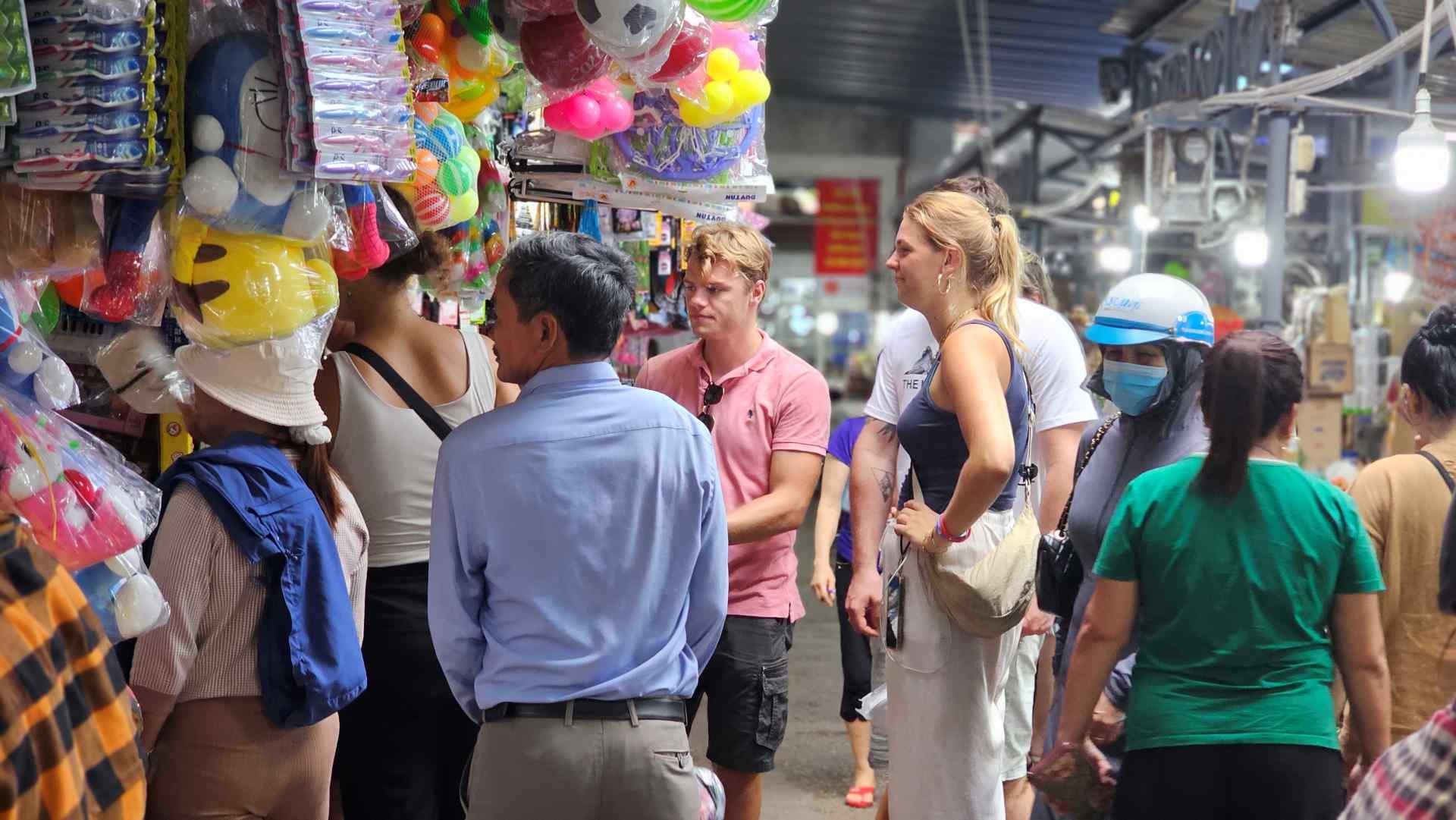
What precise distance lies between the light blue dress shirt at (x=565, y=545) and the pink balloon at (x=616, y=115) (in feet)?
3.70

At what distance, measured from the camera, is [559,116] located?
3199mm

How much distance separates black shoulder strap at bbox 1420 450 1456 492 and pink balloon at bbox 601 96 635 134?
6.26ft

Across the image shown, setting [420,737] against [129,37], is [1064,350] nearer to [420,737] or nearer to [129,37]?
[420,737]

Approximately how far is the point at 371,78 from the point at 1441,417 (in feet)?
7.16

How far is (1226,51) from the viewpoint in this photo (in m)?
9.40

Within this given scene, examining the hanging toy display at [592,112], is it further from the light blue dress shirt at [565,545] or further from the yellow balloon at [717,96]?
the light blue dress shirt at [565,545]

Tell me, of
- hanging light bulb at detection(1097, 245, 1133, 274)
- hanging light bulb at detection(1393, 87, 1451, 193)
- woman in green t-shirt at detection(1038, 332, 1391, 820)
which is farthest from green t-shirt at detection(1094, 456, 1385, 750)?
hanging light bulb at detection(1097, 245, 1133, 274)

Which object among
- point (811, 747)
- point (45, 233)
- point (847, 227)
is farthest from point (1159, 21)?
point (847, 227)

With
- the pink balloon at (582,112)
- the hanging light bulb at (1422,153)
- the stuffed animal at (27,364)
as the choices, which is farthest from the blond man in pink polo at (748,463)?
the hanging light bulb at (1422,153)

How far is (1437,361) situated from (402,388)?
2146mm

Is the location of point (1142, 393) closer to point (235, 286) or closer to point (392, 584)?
point (392, 584)

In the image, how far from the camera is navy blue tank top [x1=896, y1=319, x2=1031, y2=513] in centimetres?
287

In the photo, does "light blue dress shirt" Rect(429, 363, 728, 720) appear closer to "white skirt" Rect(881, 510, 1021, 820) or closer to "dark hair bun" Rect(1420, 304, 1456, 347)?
"white skirt" Rect(881, 510, 1021, 820)

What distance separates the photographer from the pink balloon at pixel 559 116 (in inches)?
125
